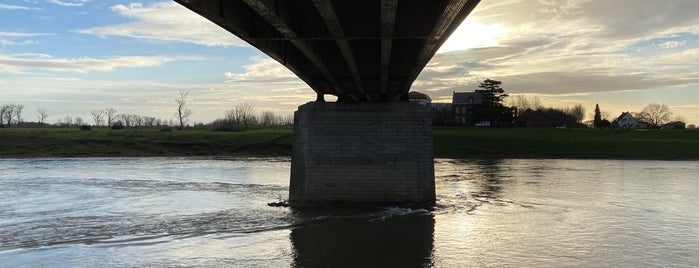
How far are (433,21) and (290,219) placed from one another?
8.26 metres

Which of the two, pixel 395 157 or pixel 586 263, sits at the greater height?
pixel 395 157

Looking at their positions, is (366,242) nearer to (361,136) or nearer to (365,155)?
(365,155)

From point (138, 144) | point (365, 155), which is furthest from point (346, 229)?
point (138, 144)

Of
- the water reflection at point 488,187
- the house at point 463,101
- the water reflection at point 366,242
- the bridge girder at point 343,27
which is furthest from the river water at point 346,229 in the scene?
the house at point 463,101

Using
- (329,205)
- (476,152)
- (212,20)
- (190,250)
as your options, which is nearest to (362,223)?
(329,205)

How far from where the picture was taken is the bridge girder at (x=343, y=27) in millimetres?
10383

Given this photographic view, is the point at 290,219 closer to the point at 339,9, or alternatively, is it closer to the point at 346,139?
the point at 346,139

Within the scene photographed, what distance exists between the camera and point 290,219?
682 inches

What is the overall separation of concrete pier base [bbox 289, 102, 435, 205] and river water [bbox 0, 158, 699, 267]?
1499 mm

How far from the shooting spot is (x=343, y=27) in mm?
12648

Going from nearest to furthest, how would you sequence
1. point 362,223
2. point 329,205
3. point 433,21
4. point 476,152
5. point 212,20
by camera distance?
1. point 212,20
2. point 433,21
3. point 362,223
4. point 329,205
5. point 476,152

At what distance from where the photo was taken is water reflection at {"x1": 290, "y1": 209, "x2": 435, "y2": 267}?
11.5 metres

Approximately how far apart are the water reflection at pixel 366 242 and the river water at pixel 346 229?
0.09ft

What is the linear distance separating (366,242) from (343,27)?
211 inches
